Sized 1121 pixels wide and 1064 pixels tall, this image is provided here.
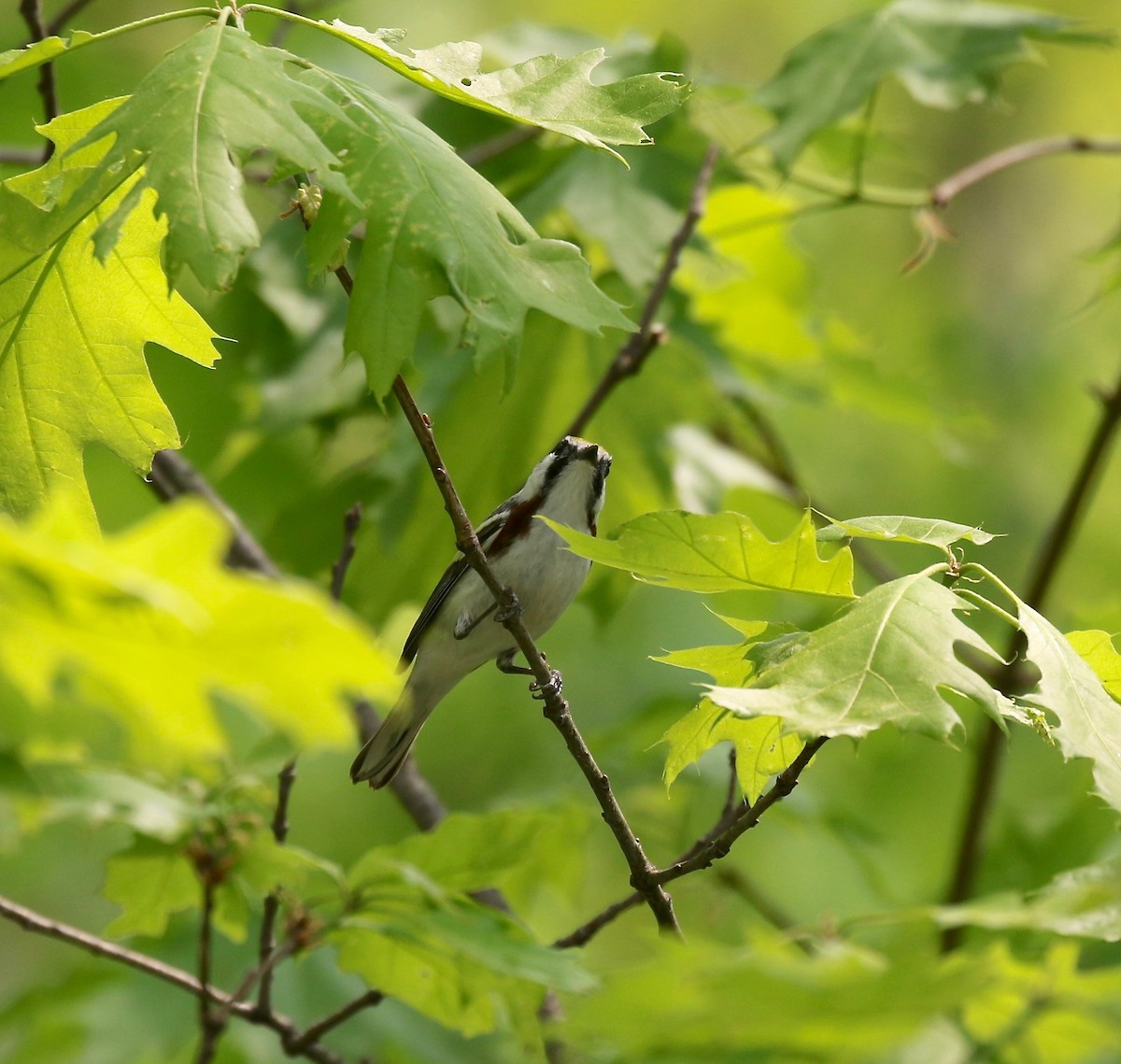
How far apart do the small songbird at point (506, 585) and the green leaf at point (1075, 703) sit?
1847mm

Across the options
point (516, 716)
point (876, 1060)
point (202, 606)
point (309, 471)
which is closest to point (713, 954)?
point (876, 1060)

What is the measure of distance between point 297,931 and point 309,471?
2121 mm

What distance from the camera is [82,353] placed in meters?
2.43

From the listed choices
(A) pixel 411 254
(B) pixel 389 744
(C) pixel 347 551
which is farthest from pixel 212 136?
(B) pixel 389 744

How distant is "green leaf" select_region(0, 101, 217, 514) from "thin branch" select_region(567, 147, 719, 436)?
1.50 m

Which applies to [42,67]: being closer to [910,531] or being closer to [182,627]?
[910,531]

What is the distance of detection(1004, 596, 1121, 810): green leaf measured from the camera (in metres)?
1.85

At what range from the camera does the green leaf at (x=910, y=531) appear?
2055 millimetres

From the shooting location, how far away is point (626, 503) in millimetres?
4258

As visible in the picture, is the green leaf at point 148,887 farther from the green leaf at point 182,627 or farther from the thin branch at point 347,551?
the green leaf at point 182,627

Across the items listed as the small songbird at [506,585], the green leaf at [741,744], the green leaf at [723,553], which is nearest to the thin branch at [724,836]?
the green leaf at [741,744]

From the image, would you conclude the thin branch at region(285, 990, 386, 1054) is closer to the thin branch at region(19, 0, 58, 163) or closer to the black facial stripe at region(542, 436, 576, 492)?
the black facial stripe at region(542, 436, 576, 492)

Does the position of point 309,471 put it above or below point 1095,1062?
above

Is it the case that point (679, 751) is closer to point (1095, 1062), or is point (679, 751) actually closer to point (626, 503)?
point (626, 503)
